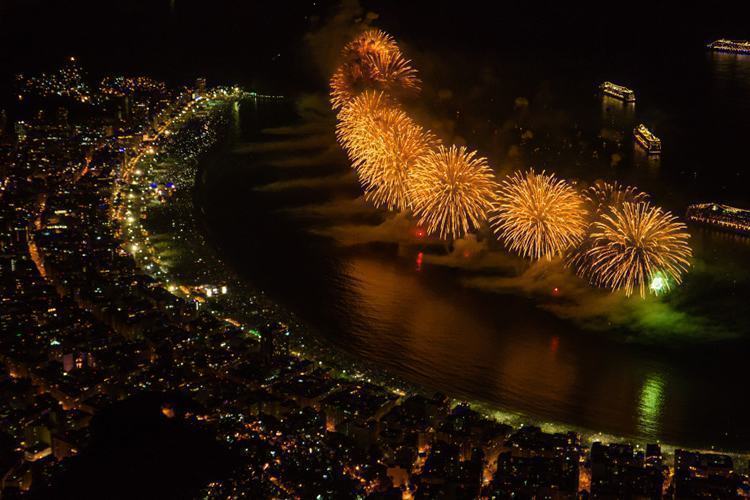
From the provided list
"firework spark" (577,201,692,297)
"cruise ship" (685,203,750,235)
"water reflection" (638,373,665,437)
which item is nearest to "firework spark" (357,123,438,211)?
"firework spark" (577,201,692,297)

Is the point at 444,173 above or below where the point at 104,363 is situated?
above

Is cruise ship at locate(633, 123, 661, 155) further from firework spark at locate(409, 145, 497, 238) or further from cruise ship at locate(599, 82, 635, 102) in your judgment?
firework spark at locate(409, 145, 497, 238)

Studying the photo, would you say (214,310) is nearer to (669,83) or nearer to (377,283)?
(377,283)

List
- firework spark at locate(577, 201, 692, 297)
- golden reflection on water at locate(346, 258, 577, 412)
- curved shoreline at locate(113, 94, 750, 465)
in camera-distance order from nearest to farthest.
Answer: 1. curved shoreline at locate(113, 94, 750, 465)
2. golden reflection on water at locate(346, 258, 577, 412)
3. firework spark at locate(577, 201, 692, 297)

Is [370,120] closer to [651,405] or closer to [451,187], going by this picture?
[451,187]

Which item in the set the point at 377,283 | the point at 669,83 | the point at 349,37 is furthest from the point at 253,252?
the point at 669,83

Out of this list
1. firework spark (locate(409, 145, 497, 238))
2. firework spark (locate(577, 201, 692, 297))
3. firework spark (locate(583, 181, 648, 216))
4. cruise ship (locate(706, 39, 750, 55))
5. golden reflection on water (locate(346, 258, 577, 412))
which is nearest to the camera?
golden reflection on water (locate(346, 258, 577, 412))

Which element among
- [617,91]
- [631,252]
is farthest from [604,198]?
[617,91]
